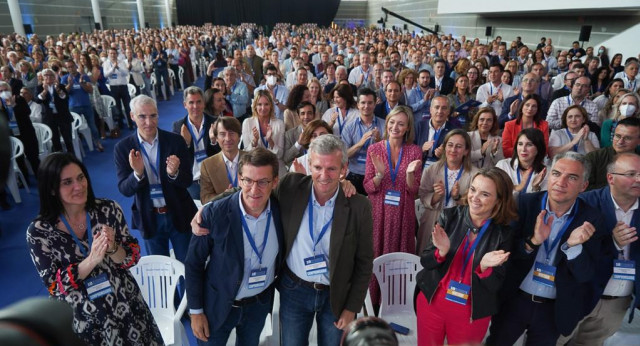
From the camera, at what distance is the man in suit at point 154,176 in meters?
2.59

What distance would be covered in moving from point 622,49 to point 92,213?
12.7 meters

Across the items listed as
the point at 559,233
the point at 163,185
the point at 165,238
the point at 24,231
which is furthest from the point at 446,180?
the point at 24,231

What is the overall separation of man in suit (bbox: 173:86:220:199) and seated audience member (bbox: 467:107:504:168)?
256 centimetres

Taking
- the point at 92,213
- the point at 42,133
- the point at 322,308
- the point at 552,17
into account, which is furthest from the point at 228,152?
the point at 552,17

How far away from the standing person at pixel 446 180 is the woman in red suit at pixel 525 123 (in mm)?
1149

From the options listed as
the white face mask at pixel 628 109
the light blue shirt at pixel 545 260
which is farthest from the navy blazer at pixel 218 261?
the white face mask at pixel 628 109

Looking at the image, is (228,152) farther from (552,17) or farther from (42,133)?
(552,17)

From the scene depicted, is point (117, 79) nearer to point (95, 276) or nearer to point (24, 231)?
point (24, 231)

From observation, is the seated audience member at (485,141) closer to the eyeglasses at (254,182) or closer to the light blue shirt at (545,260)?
the light blue shirt at (545,260)

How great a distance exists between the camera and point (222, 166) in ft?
9.49

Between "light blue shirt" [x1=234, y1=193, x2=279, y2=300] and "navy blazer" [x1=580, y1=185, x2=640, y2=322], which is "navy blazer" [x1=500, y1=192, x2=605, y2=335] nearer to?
"navy blazer" [x1=580, y1=185, x2=640, y2=322]

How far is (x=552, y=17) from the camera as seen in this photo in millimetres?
13156

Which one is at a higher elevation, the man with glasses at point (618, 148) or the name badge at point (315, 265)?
the man with glasses at point (618, 148)

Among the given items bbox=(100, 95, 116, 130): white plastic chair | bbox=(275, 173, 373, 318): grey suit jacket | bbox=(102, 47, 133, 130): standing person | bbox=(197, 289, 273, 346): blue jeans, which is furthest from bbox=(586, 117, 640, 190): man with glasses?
bbox=(102, 47, 133, 130): standing person
